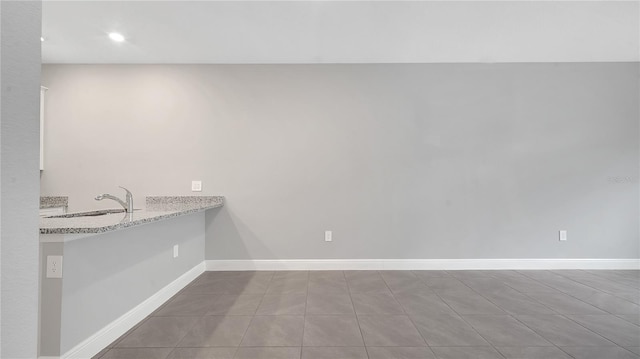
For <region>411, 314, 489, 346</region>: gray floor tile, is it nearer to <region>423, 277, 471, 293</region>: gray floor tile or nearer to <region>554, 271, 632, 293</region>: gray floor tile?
<region>423, 277, 471, 293</region>: gray floor tile

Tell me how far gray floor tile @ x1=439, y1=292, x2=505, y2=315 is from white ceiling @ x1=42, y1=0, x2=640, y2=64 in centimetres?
264

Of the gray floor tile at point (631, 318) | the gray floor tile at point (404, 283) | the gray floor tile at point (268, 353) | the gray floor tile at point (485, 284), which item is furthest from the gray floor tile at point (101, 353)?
the gray floor tile at point (631, 318)

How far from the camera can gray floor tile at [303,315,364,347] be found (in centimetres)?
187

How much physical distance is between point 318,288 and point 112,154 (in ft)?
9.85

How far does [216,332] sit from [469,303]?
2183mm

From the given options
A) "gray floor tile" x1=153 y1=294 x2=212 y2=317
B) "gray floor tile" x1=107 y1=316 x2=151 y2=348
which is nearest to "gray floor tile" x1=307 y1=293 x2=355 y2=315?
"gray floor tile" x1=153 y1=294 x2=212 y2=317

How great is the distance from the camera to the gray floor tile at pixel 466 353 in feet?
5.64

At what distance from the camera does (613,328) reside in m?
2.05

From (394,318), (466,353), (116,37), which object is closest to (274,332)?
(394,318)

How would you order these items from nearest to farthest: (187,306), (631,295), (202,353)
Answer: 1. (202,353)
2. (187,306)
3. (631,295)

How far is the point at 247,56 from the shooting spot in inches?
128

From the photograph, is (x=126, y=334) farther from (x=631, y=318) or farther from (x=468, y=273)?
(x=631, y=318)

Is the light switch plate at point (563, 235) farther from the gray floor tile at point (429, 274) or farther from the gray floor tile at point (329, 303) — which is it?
the gray floor tile at point (329, 303)

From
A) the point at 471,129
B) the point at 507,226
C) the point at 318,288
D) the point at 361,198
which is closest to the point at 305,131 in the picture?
the point at 361,198
